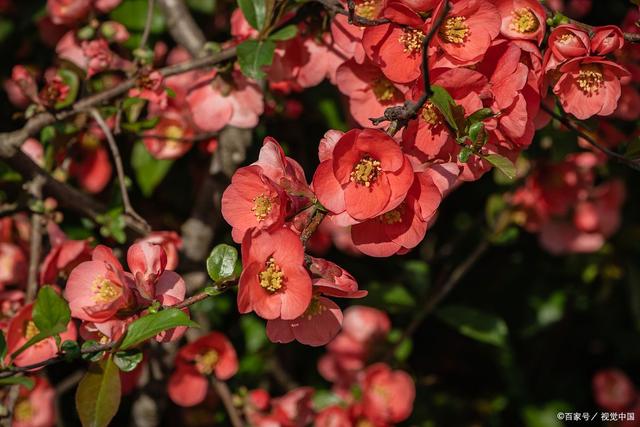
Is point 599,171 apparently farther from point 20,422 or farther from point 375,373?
point 20,422

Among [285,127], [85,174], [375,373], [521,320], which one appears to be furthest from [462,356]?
[85,174]

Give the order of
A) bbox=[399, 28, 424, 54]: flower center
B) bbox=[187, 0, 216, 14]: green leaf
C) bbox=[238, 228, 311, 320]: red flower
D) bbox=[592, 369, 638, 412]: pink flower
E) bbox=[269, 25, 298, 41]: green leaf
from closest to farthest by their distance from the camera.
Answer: bbox=[238, 228, 311, 320]: red flower → bbox=[399, 28, 424, 54]: flower center → bbox=[269, 25, 298, 41]: green leaf → bbox=[187, 0, 216, 14]: green leaf → bbox=[592, 369, 638, 412]: pink flower

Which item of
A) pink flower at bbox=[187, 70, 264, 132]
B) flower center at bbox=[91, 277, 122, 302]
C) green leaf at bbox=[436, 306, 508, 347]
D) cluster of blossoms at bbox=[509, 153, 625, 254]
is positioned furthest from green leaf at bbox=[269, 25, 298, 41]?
cluster of blossoms at bbox=[509, 153, 625, 254]

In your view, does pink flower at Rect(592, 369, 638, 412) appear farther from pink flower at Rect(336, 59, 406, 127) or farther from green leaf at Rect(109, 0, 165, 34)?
green leaf at Rect(109, 0, 165, 34)

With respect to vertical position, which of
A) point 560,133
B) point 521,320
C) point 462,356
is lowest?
A: point 462,356

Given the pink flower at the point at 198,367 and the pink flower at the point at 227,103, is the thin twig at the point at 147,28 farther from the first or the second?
the pink flower at the point at 198,367

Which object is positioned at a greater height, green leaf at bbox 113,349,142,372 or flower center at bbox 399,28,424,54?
flower center at bbox 399,28,424,54

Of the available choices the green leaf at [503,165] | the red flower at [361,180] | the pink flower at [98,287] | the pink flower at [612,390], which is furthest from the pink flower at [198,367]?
the pink flower at [612,390]
